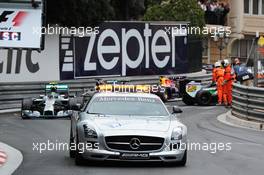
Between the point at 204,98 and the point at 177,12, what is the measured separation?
76.9ft

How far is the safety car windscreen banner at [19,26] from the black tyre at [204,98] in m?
10.3

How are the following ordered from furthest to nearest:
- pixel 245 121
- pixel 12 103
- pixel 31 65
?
pixel 31 65 → pixel 12 103 → pixel 245 121

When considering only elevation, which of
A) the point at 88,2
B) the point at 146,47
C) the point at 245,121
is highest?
the point at 88,2

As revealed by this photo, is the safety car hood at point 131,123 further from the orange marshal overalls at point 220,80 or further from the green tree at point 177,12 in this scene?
the green tree at point 177,12

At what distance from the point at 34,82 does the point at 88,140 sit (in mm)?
16770

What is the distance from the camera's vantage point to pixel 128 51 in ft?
108

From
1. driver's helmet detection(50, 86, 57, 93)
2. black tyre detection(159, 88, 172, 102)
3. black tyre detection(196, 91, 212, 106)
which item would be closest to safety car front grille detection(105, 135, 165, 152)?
driver's helmet detection(50, 86, 57, 93)

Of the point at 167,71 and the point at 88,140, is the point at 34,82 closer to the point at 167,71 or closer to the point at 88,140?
the point at 167,71

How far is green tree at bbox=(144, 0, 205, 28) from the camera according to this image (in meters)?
50.5

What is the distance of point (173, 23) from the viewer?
3462 centimetres

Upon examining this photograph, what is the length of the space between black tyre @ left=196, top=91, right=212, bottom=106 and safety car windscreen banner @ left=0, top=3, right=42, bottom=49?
10.3 metres

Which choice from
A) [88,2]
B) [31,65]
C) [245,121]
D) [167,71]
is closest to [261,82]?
[167,71]

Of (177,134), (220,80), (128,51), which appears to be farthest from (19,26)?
(128,51)

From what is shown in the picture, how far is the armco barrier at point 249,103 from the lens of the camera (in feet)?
65.3
